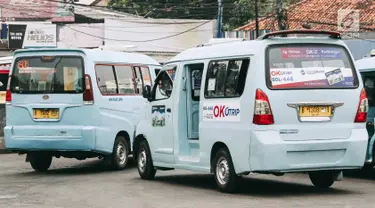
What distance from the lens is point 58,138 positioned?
53.1 feet

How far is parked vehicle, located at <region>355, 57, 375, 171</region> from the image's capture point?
46.3ft

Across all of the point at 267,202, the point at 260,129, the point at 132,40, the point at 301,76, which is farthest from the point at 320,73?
the point at 132,40

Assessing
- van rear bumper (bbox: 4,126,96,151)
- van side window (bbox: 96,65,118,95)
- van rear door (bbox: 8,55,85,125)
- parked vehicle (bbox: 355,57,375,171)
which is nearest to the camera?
parked vehicle (bbox: 355,57,375,171)

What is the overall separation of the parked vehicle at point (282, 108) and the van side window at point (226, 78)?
13mm

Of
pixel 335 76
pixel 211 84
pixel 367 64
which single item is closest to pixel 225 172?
pixel 211 84

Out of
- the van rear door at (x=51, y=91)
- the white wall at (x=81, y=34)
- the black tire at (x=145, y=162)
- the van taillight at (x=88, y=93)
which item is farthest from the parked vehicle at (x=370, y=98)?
the white wall at (x=81, y=34)

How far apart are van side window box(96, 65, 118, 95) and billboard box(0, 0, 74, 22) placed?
35.7 m

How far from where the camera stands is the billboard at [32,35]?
4925 cm

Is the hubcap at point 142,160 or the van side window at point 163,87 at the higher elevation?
the van side window at point 163,87

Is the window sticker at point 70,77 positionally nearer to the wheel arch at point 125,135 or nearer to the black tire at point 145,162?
the wheel arch at point 125,135

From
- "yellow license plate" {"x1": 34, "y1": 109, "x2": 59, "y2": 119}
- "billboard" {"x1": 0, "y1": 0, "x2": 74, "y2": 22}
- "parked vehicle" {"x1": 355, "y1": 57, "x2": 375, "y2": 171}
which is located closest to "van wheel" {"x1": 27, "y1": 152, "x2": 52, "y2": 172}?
"yellow license plate" {"x1": 34, "y1": 109, "x2": 59, "y2": 119}

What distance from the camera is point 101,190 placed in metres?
13.3

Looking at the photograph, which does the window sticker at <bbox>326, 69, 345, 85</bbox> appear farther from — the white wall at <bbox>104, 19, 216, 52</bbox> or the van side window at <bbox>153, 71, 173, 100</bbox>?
the white wall at <bbox>104, 19, 216, 52</bbox>

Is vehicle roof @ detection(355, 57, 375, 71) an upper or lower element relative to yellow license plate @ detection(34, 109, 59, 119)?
upper
